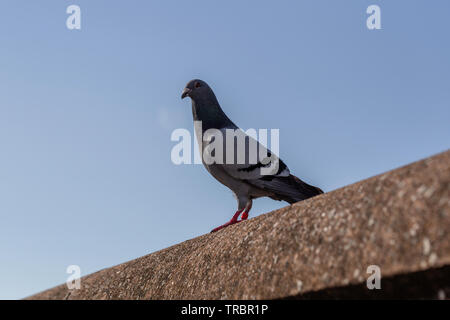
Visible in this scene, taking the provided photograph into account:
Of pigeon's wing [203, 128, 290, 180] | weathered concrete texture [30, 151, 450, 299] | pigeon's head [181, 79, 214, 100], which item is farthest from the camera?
pigeon's head [181, 79, 214, 100]

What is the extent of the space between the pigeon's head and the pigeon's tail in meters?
1.80

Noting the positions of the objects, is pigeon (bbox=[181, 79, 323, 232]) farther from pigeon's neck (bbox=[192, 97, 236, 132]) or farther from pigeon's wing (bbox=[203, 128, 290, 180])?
pigeon's neck (bbox=[192, 97, 236, 132])

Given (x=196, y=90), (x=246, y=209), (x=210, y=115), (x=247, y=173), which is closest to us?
(x=247, y=173)

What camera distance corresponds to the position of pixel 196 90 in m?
6.73

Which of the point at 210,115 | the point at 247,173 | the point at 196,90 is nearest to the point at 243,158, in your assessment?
the point at 247,173

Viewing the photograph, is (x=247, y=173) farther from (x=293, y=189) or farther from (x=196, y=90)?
(x=196, y=90)

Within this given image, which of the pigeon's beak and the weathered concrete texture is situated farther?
the pigeon's beak

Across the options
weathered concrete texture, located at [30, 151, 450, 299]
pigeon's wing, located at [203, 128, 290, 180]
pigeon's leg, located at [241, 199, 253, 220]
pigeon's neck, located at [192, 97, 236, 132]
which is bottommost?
weathered concrete texture, located at [30, 151, 450, 299]

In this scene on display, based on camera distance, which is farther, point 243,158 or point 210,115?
point 210,115

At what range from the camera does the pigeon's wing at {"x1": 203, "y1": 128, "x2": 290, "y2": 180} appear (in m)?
5.91

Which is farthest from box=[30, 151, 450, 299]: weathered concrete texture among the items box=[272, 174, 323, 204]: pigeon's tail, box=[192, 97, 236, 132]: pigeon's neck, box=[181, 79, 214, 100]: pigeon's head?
box=[181, 79, 214, 100]: pigeon's head

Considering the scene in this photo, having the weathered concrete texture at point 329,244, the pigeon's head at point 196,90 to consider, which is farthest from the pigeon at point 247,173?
the weathered concrete texture at point 329,244

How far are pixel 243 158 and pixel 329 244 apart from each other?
3324 mm
